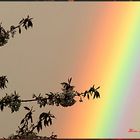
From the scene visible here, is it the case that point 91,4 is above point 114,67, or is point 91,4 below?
above

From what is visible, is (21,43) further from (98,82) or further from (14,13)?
(98,82)

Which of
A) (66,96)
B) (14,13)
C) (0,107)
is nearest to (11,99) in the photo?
(0,107)

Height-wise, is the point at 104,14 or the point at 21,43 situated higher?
the point at 104,14

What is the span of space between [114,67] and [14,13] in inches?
27.7

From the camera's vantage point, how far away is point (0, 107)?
127cm

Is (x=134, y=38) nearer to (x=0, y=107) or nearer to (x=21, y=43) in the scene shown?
(x=21, y=43)

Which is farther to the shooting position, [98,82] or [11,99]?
[98,82]

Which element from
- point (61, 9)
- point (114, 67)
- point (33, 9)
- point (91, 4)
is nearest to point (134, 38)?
point (114, 67)

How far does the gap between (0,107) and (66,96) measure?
0.31 meters

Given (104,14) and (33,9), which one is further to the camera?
(104,14)

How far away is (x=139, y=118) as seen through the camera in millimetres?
1733

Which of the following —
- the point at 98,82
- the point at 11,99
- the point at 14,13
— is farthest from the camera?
the point at 98,82

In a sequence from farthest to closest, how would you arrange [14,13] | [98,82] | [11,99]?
[98,82], [14,13], [11,99]

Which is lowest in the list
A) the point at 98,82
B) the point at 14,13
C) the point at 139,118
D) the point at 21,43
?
the point at 139,118
